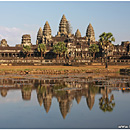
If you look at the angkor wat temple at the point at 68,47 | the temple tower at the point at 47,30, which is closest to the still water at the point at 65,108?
the angkor wat temple at the point at 68,47

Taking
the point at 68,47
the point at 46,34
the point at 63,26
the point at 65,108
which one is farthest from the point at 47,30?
the point at 65,108

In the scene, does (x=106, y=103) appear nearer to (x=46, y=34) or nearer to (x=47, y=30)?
(x=46, y=34)

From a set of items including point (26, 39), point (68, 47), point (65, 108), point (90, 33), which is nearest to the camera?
point (65, 108)

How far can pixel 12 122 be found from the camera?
21109 millimetres

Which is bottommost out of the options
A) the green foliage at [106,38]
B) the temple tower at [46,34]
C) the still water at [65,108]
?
the still water at [65,108]

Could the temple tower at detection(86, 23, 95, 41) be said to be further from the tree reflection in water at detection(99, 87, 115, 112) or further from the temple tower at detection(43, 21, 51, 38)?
the tree reflection in water at detection(99, 87, 115, 112)

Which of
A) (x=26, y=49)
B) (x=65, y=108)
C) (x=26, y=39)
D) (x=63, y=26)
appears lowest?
(x=65, y=108)

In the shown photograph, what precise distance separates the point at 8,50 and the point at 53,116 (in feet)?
418

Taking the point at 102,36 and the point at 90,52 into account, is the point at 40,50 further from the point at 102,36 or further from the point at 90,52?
the point at 102,36

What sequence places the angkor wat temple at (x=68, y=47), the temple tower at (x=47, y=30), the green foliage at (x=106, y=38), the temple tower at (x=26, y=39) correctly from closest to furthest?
the green foliage at (x=106, y=38)
the angkor wat temple at (x=68, y=47)
the temple tower at (x=26, y=39)
the temple tower at (x=47, y=30)

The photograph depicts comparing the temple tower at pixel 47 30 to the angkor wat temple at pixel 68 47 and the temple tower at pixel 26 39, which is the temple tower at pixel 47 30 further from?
the temple tower at pixel 26 39

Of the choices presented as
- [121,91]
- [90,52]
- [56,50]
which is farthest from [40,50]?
[121,91]

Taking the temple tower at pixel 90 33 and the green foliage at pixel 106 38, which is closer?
the green foliage at pixel 106 38

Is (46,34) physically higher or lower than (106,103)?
higher
